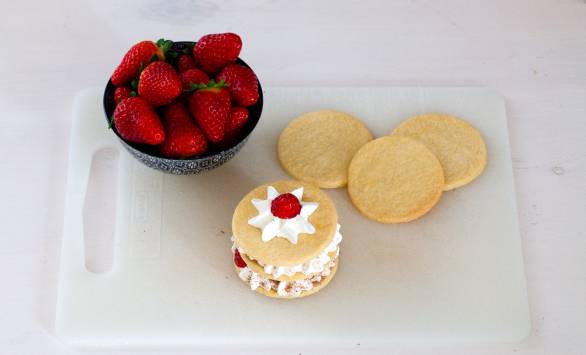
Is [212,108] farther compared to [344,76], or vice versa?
[344,76]

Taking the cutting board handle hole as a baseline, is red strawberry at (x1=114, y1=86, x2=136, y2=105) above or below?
above

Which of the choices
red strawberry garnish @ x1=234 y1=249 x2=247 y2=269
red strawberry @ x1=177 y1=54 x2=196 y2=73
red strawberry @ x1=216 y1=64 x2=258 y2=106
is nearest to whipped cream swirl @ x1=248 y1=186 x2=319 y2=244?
red strawberry garnish @ x1=234 y1=249 x2=247 y2=269

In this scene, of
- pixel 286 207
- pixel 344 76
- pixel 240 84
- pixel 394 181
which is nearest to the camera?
pixel 286 207

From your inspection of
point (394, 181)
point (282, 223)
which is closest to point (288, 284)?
point (282, 223)

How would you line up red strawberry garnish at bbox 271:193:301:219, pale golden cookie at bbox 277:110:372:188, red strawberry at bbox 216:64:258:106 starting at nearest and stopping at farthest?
red strawberry garnish at bbox 271:193:301:219 < red strawberry at bbox 216:64:258:106 < pale golden cookie at bbox 277:110:372:188

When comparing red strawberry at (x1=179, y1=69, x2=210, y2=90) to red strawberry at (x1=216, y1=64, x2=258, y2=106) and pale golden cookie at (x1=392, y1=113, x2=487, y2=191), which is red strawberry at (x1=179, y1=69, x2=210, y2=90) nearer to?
red strawberry at (x1=216, y1=64, x2=258, y2=106)

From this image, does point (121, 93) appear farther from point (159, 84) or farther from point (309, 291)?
point (309, 291)

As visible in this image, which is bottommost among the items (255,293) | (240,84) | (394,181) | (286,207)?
(255,293)

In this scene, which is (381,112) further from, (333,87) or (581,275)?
(581,275)
